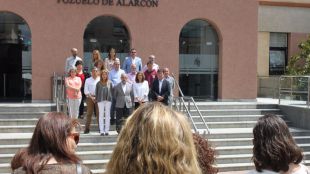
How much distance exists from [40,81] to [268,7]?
12649 millimetres

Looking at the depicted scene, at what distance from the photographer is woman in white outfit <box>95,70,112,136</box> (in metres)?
13.0

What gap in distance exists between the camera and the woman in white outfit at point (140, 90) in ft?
44.3

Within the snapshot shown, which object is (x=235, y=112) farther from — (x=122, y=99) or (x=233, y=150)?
(x=122, y=99)

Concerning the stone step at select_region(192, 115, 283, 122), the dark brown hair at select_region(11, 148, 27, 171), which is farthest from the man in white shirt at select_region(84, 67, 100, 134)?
the dark brown hair at select_region(11, 148, 27, 171)

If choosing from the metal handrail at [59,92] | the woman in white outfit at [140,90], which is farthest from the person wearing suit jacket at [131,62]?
the metal handrail at [59,92]

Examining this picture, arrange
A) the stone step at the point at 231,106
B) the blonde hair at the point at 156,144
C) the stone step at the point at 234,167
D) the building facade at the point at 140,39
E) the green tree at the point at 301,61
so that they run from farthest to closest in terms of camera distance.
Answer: the green tree at the point at 301,61, the stone step at the point at 231,106, the building facade at the point at 140,39, the stone step at the point at 234,167, the blonde hair at the point at 156,144

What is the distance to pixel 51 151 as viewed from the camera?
10.8ft

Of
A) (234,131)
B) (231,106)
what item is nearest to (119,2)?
(231,106)

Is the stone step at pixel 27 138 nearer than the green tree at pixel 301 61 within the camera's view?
Yes

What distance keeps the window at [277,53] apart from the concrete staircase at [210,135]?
7963 mm

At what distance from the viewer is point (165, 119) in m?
2.27

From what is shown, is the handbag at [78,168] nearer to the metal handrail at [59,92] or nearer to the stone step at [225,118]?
the metal handrail at [59,92]

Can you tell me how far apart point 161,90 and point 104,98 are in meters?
1.71

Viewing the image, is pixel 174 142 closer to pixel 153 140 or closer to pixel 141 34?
pixel 153 140
